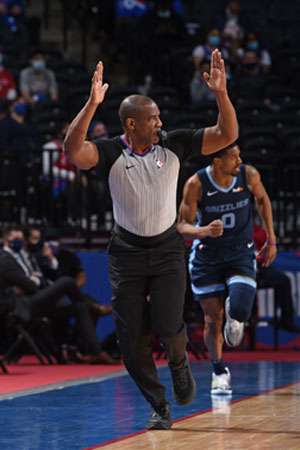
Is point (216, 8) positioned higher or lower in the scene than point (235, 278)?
higher

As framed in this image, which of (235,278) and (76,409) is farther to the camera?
(235,278)

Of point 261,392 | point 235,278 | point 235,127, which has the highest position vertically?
point 235,127

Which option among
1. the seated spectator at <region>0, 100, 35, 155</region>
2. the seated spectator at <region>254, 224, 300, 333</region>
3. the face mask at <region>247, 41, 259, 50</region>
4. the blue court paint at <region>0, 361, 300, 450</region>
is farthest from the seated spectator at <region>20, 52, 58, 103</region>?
the blue court paint at <region>0, 361, 300, 450</region>

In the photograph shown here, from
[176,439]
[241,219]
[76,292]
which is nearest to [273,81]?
[76,292]

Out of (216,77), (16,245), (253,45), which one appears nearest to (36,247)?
(16,245)

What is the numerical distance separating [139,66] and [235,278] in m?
13.2

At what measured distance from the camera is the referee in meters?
7.44

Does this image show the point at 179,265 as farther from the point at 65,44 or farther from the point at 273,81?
the point at 65,44

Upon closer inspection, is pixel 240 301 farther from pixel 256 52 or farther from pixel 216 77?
pixel 256 52

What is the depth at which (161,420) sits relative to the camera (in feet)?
25.0

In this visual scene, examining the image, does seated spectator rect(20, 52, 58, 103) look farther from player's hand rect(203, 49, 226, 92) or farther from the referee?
player's hand rect(203, 49, 226, 92)

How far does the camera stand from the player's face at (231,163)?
32.7ft

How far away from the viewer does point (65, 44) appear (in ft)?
74.2

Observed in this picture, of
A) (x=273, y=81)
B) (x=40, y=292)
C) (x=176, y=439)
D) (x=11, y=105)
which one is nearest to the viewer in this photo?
(x=176, y=439)
